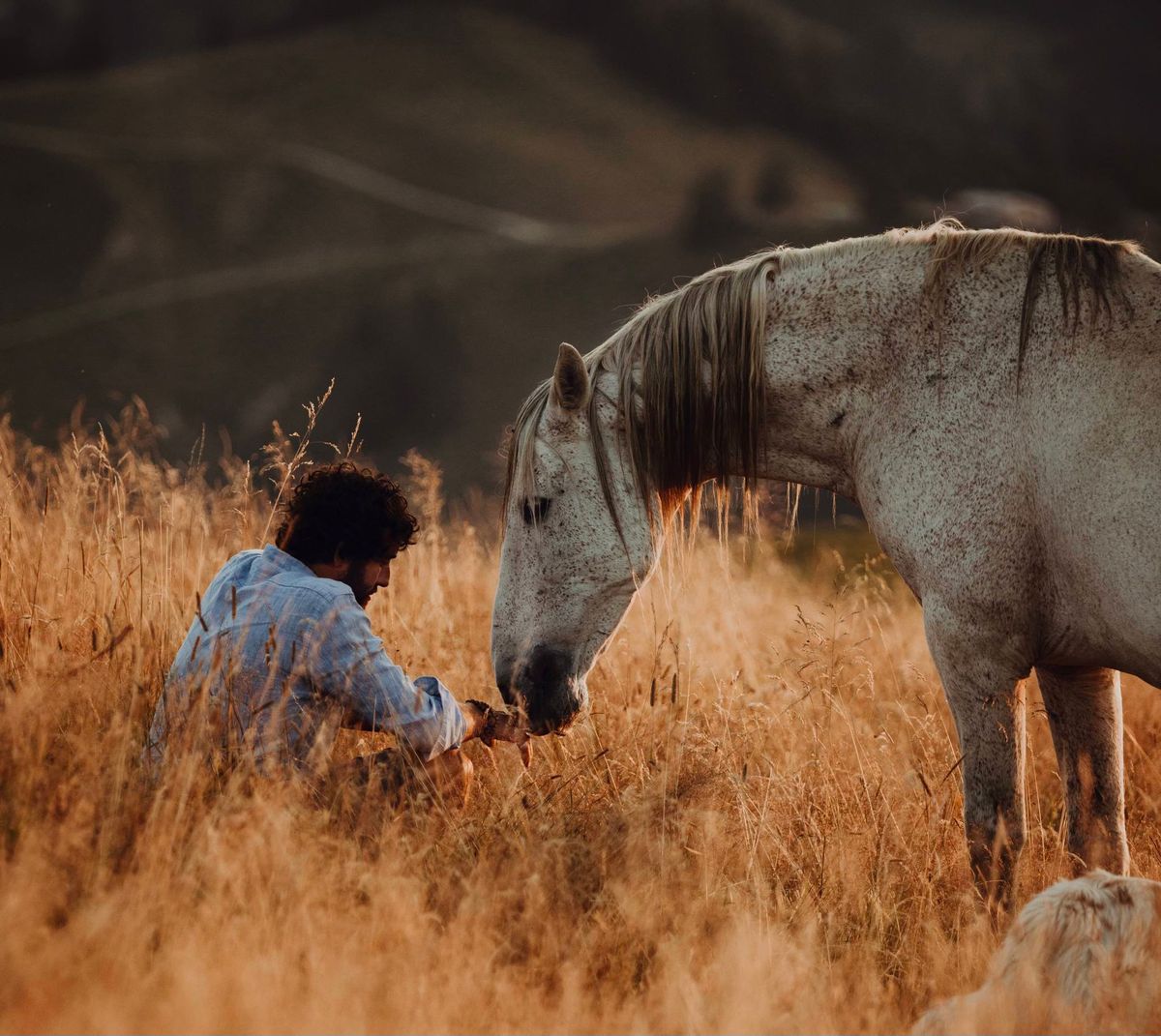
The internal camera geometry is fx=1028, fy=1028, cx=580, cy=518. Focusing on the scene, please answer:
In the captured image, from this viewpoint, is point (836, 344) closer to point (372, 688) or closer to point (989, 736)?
point (989, 736)

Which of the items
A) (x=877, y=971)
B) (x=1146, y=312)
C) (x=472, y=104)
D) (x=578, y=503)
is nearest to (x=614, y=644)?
(x=578, y=503)

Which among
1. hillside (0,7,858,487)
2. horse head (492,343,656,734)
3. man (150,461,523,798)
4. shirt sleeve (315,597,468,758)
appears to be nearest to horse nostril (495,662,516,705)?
horse head (492,343,656,734)

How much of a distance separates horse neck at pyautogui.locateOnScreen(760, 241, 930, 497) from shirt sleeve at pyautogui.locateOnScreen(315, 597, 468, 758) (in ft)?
4.40

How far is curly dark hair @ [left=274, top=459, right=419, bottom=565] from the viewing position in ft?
9.82

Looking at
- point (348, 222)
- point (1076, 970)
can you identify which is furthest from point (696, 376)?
point (348, 222)

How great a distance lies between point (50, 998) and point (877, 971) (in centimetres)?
190

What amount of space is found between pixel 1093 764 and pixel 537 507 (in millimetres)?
1836

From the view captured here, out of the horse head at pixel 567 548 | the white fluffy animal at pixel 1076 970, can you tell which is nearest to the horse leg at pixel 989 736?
the white fluffy animal at pixel 1076 970

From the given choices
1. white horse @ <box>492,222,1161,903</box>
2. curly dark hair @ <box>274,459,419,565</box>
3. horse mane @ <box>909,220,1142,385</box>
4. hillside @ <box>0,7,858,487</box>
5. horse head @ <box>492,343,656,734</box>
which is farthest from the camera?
hillside @ <box>0,7,858,487</box>

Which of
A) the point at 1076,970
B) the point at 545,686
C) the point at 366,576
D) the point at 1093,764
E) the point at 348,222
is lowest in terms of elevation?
the point at 1076,970

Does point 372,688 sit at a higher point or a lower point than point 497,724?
higher

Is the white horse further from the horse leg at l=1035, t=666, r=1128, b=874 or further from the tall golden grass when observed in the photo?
the tall golden grass

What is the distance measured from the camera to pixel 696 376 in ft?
10.4

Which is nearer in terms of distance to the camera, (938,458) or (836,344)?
(938,458)
